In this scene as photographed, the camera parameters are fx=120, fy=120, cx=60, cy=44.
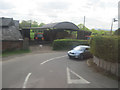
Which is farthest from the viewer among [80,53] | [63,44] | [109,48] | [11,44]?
[63,44]

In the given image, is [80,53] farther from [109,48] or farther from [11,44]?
[11,44]

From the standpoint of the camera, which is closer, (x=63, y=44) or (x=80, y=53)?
(x=80, y=53)

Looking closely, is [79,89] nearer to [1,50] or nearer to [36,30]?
[1,50]

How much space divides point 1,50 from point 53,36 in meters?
17.3

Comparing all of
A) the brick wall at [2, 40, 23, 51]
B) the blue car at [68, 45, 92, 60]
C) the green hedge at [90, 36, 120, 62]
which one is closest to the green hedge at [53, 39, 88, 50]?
the brick wall at [2, 40, 23, 51]

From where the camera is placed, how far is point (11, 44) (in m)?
18.5

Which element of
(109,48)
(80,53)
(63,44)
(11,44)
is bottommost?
(80,53)

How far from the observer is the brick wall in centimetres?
1757

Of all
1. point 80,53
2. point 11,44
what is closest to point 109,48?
point 80,53

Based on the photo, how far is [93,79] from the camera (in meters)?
7.42

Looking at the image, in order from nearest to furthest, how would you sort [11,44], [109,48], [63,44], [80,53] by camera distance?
[109,48] → [80,53] → [11,44] → [63,44]

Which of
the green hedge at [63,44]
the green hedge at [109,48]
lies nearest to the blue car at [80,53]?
the green hedge at [109,48]

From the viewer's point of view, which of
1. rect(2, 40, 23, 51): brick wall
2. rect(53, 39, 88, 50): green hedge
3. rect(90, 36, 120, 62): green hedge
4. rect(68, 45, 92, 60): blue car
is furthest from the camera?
rect(53, 39, 88, 50): green hedge

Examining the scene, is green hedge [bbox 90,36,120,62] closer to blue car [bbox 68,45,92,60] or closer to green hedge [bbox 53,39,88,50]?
blue car [bbox 68,45,92,60]
